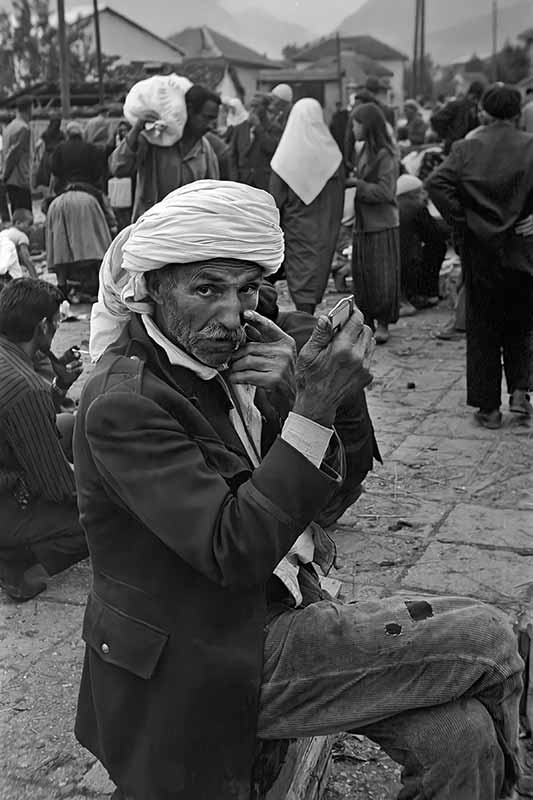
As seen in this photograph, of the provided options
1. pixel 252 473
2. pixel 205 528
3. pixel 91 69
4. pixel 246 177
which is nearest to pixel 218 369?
pixel 252 473

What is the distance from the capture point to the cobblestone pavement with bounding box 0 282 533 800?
295 centimetres

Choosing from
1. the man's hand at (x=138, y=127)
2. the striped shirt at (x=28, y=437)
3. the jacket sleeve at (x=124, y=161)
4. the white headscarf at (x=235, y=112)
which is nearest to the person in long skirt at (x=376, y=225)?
the man's hand at (x=138, y=127)

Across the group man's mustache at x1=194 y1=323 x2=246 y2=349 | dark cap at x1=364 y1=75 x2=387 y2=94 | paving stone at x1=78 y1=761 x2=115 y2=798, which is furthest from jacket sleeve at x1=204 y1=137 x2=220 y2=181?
man's mustache at x1=194 y1=323 x2=246 y2=349

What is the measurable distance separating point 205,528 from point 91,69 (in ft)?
147

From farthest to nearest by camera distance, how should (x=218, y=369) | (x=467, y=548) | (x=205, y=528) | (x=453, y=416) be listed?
1. (x=453, y=416)
2. (x=467, y=548)
3. (x=218, y=369)
4. (x=205, y=528)

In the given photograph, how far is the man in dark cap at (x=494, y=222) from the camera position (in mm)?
5797

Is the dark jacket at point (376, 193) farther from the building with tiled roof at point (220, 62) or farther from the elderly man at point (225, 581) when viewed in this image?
the building with tiled roof at point (220, 62)

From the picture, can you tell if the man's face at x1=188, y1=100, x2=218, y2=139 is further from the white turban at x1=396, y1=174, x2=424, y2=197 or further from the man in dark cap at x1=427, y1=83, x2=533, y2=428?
the man in dark cap at x1=427, y1=83, x2=533, y2=428

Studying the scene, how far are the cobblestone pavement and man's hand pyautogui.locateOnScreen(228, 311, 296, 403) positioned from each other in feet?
4.25

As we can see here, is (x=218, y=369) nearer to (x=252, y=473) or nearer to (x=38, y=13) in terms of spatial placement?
(x=252, y=473)

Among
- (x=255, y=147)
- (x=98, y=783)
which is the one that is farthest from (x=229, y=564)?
(x=255, y=147)

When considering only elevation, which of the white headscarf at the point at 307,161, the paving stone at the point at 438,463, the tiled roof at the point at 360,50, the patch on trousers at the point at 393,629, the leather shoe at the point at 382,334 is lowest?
the paving stone at the point at 438,463

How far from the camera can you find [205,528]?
72.0 inches

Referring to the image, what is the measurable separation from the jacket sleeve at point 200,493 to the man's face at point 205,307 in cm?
23
